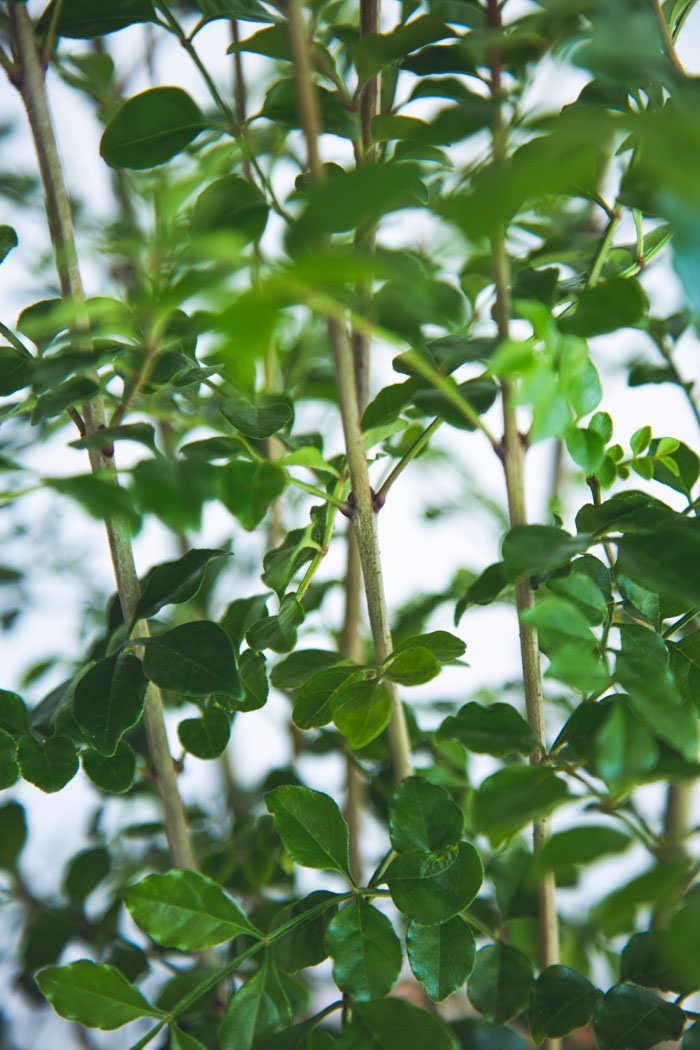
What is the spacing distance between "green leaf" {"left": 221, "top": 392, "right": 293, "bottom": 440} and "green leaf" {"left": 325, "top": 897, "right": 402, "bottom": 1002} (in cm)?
21

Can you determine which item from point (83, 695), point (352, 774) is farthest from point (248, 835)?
point (83, 695)

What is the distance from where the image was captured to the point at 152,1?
38cm

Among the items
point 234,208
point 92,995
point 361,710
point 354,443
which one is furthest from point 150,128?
point 92,995

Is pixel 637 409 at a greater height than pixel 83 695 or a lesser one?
greater

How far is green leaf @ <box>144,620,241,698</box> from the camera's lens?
0.34 m

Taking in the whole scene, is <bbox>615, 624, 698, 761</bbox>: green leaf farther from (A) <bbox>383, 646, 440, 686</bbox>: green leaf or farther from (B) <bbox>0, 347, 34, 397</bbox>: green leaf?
(B) <bbox>0, 347, 34, 397</bbox>: green leaf

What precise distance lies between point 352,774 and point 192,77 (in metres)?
0.79

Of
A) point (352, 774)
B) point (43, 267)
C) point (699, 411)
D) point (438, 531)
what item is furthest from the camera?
point (438, 531)

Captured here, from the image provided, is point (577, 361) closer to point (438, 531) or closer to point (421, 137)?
point (421, 137)

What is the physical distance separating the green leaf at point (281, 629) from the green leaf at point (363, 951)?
12 centimetres

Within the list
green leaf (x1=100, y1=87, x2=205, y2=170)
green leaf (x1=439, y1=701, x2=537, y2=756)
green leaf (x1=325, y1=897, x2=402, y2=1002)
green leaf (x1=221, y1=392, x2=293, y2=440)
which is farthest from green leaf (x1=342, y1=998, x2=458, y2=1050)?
green leaf (x1=100, y1=87, x2=205, y2=170)

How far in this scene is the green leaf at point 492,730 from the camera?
1.06ft

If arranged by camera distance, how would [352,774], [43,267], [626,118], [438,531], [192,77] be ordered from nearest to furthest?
[626,118] < [352,774] < [43,267] < [192,77] < [438,531]

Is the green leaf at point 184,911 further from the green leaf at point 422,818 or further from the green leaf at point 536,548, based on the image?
the green leaf at point 536,548
